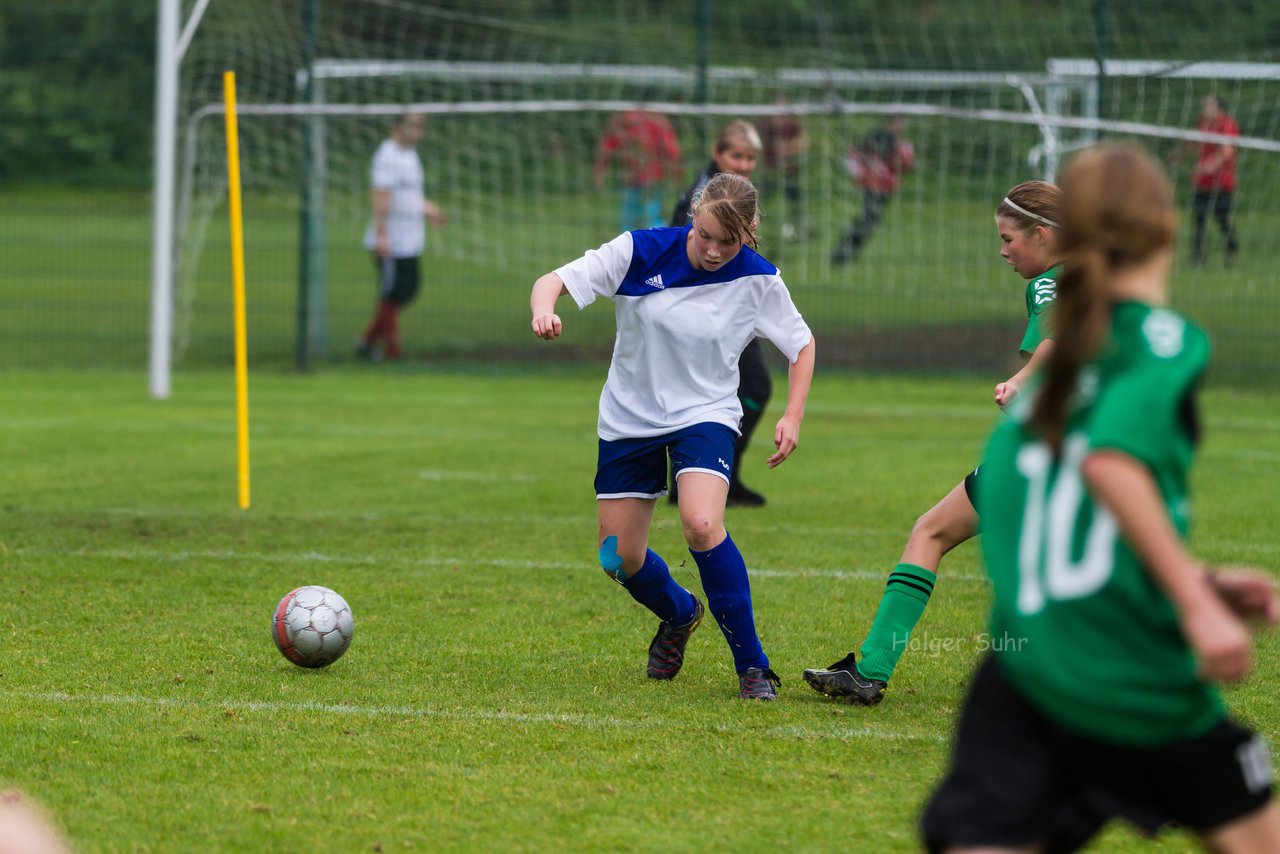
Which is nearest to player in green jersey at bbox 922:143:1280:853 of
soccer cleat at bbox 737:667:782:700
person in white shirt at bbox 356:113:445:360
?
soccer cleat at bbox 737:667:782:700

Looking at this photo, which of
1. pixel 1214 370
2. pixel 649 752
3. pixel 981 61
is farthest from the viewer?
pixel 981 61

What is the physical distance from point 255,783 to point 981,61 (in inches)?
586

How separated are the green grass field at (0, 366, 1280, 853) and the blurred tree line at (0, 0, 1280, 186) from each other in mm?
5894

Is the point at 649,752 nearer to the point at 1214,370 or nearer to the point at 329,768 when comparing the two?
the point at 329,768

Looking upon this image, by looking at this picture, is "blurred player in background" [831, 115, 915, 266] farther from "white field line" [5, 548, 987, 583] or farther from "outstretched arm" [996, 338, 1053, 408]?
"outstretched arm" [996, 338, 1053, 408]

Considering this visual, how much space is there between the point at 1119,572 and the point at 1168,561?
0.14m

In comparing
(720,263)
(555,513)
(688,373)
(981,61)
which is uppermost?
(981,61)

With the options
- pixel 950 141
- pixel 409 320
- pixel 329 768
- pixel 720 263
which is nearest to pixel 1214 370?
pixel 950 141

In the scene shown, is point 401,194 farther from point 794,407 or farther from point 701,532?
point 701,532

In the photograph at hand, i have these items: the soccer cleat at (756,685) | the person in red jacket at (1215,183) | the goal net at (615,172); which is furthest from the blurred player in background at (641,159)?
the soccer cleat at (756,685)

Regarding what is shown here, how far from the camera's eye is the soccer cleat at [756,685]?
5.23m

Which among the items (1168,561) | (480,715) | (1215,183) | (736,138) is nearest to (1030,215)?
(480,715)

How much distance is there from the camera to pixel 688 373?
17.8ft

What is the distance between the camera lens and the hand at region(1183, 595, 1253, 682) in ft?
7.66
